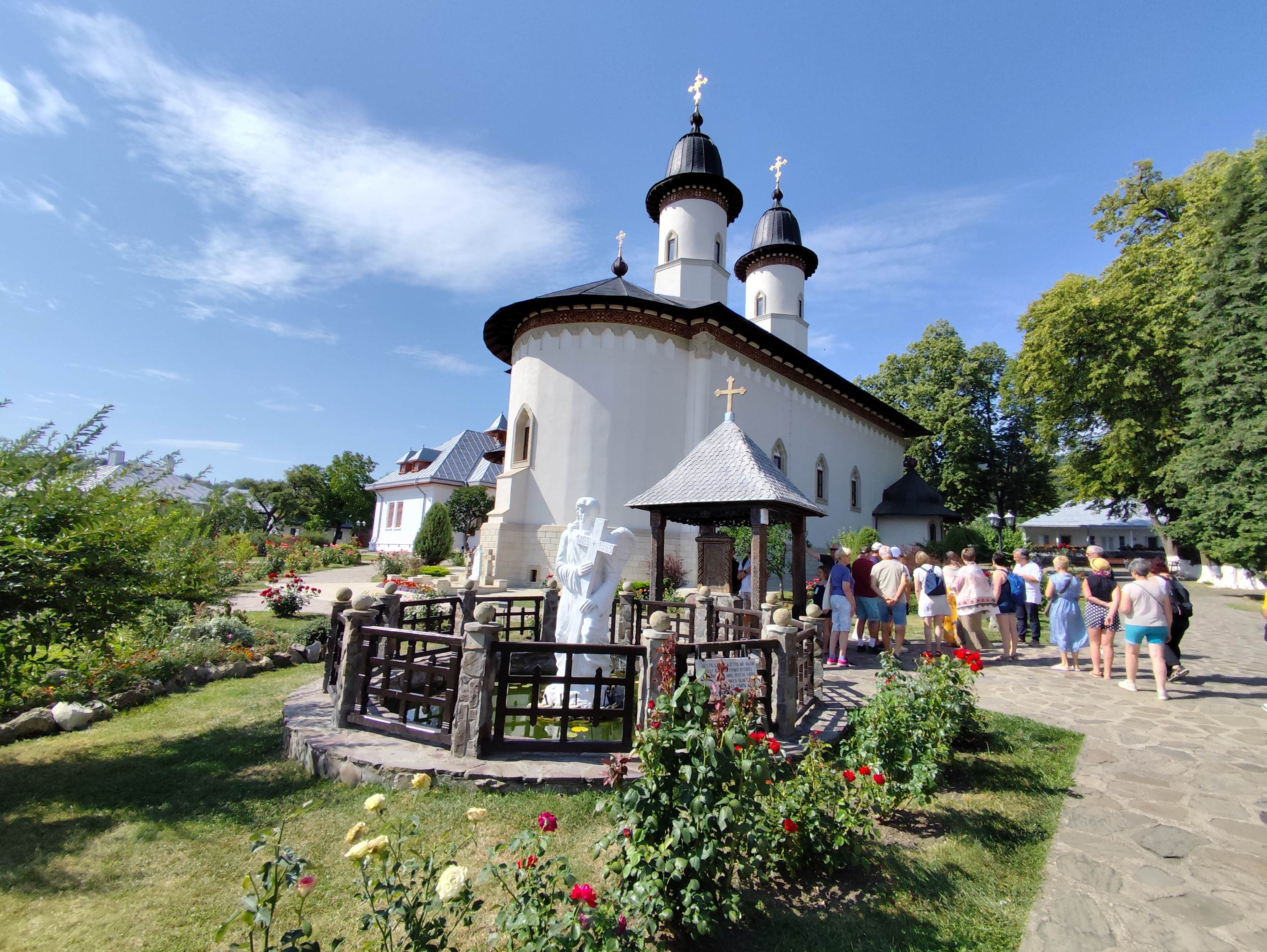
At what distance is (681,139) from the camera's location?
2275 centimetres

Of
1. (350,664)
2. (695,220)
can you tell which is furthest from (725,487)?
(695,220)

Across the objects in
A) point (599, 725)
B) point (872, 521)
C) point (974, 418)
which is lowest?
point (599, 725)

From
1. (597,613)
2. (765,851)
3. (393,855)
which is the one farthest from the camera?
(597,613)

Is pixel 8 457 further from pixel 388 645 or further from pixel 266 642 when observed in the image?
pixel 266 642

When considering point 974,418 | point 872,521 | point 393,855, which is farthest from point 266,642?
point 974,418

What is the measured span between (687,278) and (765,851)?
21.1 metres

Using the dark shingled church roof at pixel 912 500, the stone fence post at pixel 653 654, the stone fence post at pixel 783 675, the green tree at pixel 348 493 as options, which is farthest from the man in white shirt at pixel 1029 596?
the green tree at pixel 348 493

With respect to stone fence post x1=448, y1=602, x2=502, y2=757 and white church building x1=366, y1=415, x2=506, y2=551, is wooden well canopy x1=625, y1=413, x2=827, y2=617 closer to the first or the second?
stone fence post x1=448, y1=602, x2=502, y2=757

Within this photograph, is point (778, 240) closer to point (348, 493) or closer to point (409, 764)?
point (409, 764)

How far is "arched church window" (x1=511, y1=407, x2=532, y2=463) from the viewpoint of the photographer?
717 inches

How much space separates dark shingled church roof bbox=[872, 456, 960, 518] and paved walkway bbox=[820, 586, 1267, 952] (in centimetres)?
2009

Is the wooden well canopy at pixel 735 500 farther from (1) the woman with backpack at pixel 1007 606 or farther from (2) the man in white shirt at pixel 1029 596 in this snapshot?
(2) the man in white shirt at pixel 1029 596

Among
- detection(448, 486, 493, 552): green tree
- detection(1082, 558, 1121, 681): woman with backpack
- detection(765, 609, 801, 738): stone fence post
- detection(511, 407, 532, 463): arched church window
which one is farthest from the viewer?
detection(448, 486, 493, 552): green tree

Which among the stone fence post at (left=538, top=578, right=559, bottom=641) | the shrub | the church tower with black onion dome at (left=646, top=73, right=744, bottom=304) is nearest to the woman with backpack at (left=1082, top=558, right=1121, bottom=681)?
the stone fence post at (left=538, top=578, right=559, bottom=641)
